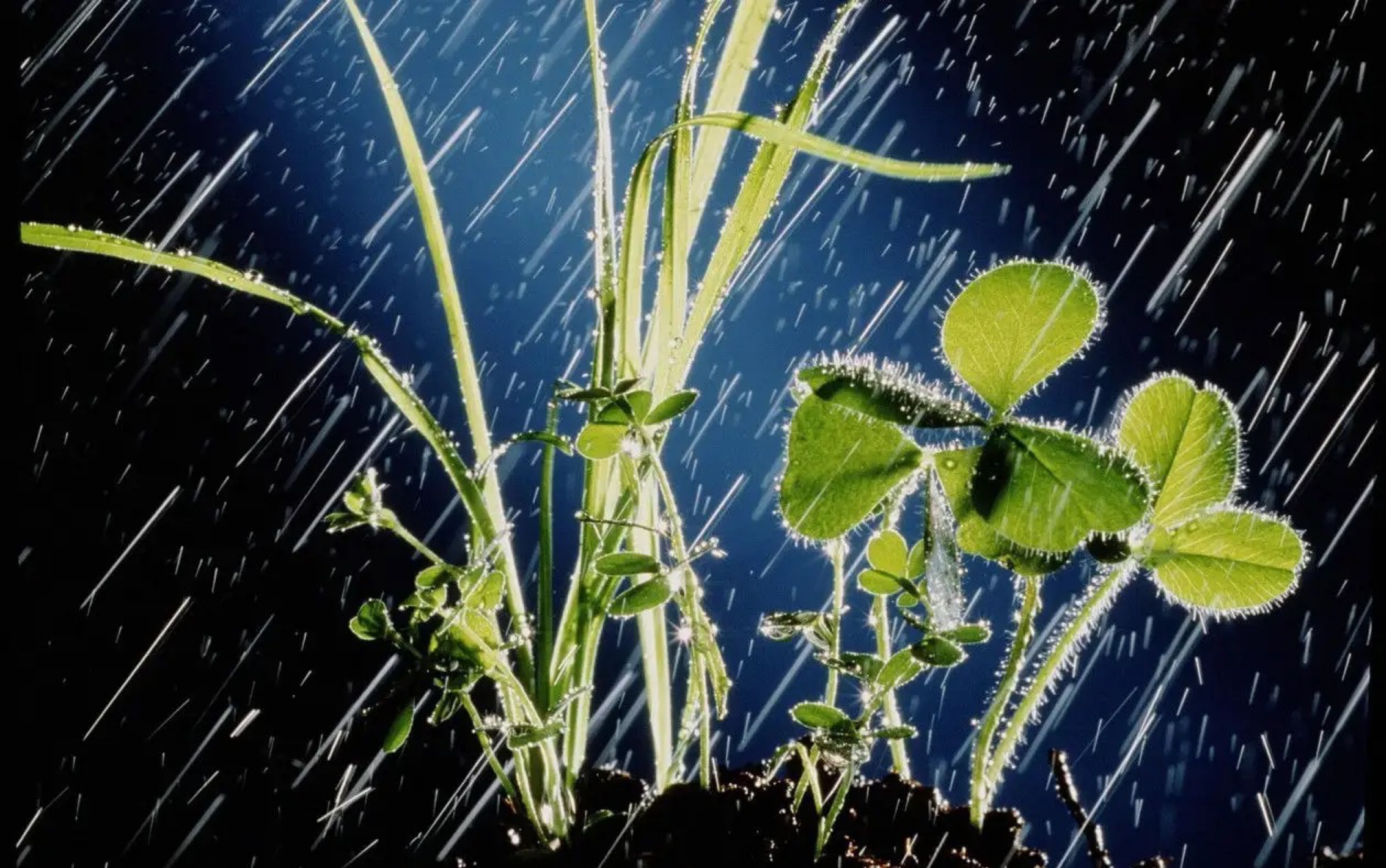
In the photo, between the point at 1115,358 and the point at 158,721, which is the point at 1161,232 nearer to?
the point at 1115,358

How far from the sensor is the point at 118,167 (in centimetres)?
91

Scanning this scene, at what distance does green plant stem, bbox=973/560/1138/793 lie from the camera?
0.32 m

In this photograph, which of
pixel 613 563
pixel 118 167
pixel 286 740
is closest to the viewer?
pixel 613 563

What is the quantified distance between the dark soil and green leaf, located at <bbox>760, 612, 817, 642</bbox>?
0.07 m

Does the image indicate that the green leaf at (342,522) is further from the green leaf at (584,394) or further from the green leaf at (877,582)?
the green leaf at (877,582)

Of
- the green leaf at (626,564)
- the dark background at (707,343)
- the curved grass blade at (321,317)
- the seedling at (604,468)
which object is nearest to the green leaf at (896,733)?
the seedling at (604,468)

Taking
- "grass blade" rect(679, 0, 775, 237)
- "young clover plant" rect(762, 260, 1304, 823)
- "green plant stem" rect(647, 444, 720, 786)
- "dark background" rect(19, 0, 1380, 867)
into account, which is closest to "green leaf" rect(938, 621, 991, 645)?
"young clover plant" rect(762, 260, 1304, 823)

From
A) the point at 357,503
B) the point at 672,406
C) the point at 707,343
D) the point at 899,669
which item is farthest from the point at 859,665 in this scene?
the point at 707,343

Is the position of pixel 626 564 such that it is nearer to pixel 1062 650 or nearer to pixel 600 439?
pixel 600 439

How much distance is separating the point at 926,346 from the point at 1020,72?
370mm

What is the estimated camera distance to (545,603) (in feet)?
1.28

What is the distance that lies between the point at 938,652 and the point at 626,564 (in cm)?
12

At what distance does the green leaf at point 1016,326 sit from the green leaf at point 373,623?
0.86 feet

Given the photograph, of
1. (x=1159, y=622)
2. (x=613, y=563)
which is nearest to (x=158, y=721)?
(x=613, y=563)
